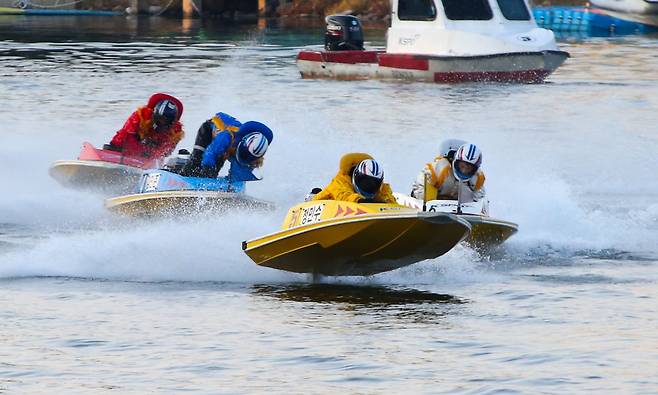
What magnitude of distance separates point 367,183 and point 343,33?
20.8 meters

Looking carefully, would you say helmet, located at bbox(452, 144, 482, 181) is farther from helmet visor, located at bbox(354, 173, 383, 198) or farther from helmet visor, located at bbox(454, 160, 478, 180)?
helmet visor, located at bbox(354, 173, 383, 198)

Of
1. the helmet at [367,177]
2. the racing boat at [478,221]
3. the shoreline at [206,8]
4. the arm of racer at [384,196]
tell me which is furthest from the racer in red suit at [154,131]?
the shoreline at [206,8]

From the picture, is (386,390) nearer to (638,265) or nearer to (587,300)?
(587,300)

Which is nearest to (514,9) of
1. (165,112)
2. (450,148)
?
(165,112)

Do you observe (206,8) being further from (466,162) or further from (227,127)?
(466,162)

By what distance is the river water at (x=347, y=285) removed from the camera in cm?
1068

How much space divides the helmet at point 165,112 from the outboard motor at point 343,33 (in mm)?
14674

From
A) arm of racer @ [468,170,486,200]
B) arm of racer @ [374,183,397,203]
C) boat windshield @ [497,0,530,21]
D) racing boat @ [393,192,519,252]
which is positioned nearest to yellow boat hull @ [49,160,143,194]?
racing boat @ [393,192,519,252]

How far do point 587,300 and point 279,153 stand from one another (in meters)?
10.3

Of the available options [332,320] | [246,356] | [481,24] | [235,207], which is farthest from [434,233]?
[481,24]

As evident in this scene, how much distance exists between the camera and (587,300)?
43.1ft

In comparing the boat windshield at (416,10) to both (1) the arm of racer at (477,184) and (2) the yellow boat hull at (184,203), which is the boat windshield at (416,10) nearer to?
(2) the yellow boat hull at (184,203)

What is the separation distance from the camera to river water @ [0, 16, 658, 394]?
10.7 m

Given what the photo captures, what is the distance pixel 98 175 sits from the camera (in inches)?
763
